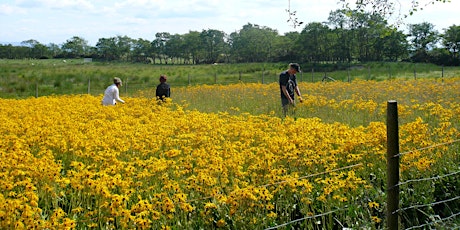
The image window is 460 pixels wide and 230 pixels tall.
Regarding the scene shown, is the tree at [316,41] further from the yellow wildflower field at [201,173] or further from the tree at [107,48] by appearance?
the yellow wildflower field at [201,173]

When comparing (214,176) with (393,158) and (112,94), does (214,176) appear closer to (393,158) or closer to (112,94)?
(393,158)

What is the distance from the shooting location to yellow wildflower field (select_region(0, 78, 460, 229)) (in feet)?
14.6

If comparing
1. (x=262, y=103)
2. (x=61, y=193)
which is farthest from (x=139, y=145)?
(x=262, y=103)

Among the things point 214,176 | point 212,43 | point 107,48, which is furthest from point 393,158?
point 107,48

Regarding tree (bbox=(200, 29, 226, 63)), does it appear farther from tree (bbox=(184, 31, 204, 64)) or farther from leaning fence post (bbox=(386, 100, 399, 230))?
leaning fence post (bbox=(386, 100, 399, 230))

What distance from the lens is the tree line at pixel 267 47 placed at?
70000 millimetres

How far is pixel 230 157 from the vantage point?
19.5ft

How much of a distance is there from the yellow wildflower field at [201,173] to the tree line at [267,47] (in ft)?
105

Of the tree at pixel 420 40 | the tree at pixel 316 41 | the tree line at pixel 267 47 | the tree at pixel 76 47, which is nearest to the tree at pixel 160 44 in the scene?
the tree line at pixel 267 47

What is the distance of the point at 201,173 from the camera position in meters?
4.98

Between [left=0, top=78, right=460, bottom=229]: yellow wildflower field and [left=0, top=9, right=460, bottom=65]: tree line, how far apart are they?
32033 mm

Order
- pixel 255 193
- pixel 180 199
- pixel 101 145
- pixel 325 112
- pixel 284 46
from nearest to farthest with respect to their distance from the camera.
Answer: pixel 180 199 < pixel 255 193 < pixel 101 145 < pixel 325 112 < pixel 284 46

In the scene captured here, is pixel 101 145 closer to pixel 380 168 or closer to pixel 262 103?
pixel 380 168

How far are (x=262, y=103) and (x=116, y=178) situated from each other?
34.4 ft
